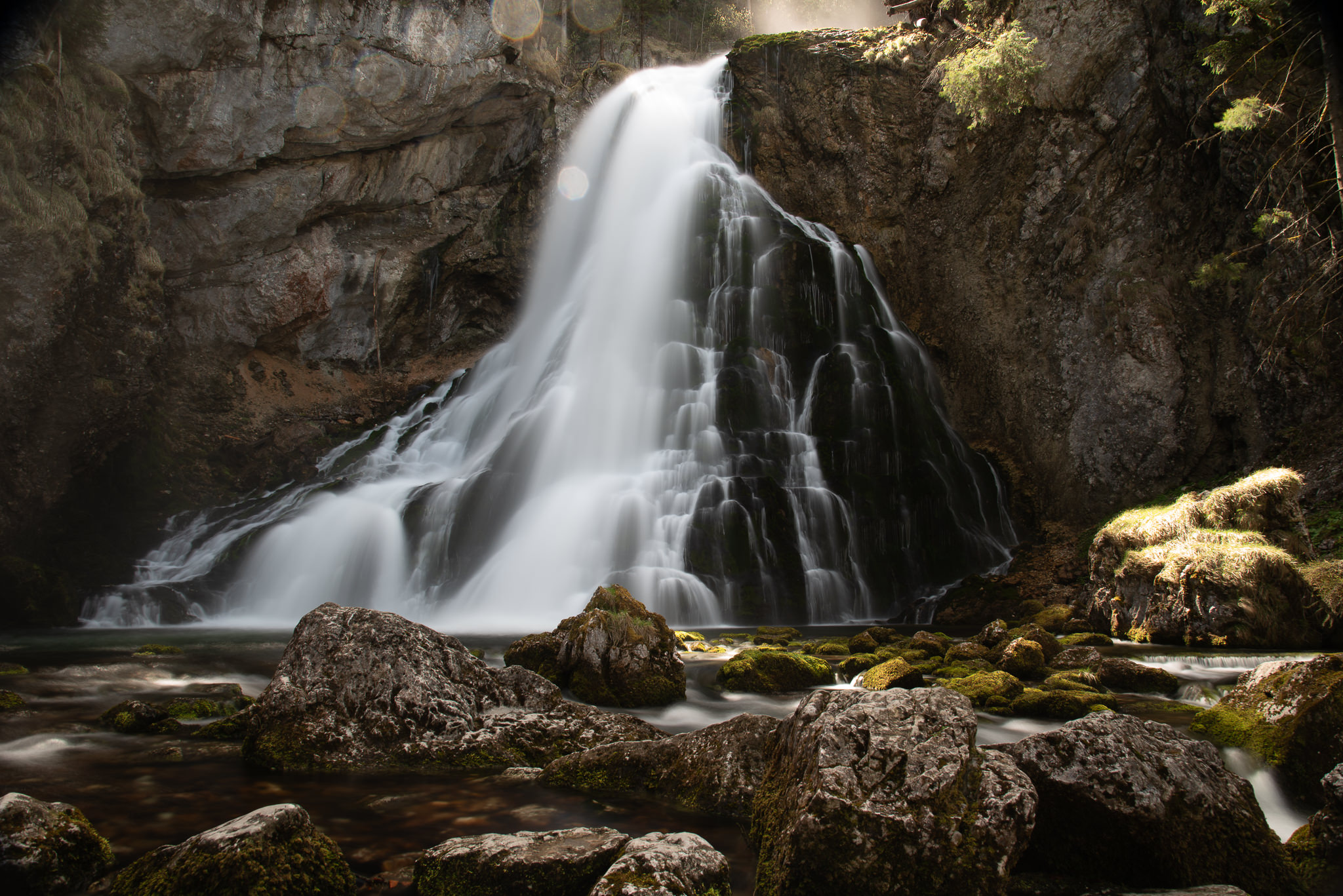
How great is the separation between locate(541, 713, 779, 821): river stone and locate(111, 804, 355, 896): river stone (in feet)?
5.47

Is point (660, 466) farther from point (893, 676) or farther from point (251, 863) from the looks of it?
point (251, 863)

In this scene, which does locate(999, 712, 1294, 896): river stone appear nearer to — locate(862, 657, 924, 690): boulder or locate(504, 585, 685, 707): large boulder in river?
locate(862, 657, 924, 690): boulder

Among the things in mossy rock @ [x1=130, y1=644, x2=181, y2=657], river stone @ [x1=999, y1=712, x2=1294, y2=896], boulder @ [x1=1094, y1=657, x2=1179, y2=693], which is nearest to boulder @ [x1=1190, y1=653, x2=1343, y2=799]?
river stone @ [x1=999, y1=712, x2=1294, y2=896]

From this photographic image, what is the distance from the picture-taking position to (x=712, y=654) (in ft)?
31.7

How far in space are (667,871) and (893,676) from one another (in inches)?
188

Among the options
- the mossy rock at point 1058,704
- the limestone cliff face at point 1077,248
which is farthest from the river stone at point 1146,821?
the limestone cliff face at point 1077,248

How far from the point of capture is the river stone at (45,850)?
3021mm

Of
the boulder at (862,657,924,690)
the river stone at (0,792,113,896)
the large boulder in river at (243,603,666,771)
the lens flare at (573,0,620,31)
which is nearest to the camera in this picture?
the river stone at (0,792,113,896)

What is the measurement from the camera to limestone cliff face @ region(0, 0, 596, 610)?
49.1ft

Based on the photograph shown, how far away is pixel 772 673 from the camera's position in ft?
25.5

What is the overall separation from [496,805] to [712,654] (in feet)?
18.6

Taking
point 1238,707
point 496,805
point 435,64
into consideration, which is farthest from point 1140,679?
point 435,64

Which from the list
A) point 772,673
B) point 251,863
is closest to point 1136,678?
point 772,673

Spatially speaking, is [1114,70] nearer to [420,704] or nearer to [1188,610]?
[1188,610]
